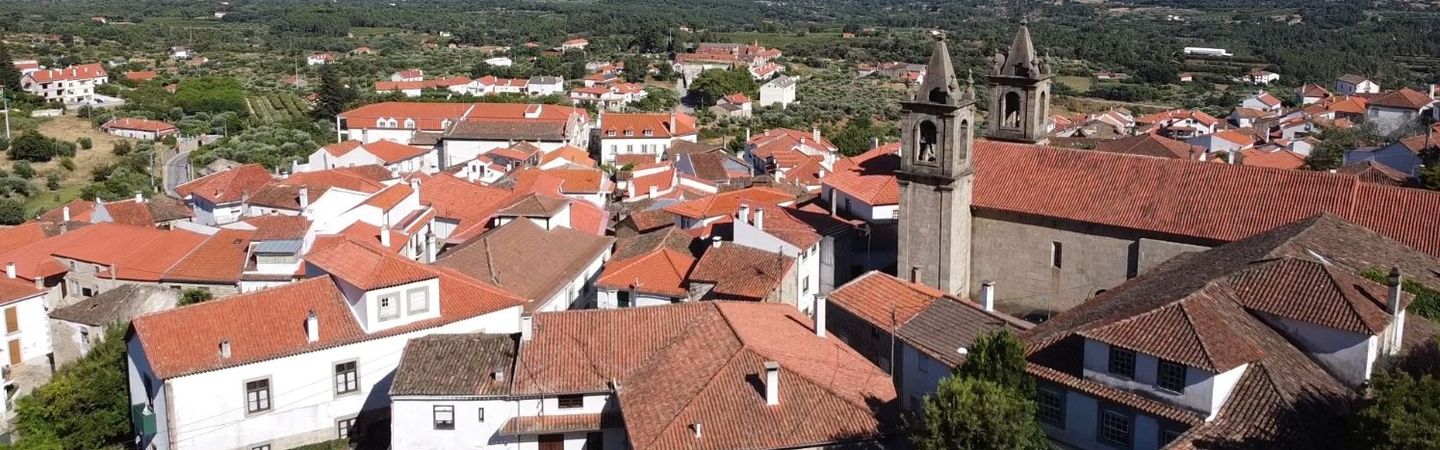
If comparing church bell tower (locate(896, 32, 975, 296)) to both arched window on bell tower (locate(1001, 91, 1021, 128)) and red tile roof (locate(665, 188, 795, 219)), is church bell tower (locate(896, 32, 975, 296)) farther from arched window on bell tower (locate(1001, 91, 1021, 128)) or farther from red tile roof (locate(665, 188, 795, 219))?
red tile roof (locate(665, 188, 795, 219))

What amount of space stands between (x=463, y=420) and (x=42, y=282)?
68.0 feet

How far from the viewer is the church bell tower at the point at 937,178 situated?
27.2 meters

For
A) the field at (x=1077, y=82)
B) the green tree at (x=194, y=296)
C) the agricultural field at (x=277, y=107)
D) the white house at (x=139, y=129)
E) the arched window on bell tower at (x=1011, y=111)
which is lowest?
the field at (x=1077, y=82)

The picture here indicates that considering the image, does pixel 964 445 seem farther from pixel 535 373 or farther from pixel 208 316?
pixel 208 316

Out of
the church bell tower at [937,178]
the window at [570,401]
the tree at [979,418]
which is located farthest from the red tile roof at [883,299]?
the window at [570,401]

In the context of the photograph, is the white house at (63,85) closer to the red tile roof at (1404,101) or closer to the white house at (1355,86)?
the red tile roof at (1404,101)

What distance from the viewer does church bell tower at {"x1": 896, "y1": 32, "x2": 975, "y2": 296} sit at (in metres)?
27.2

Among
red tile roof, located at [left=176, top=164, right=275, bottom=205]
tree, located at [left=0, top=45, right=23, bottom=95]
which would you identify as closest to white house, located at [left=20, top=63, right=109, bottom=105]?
tree, located at [left=0, top=45, right=23, bottom=95]

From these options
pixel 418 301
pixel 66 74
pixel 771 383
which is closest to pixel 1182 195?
pixel 771 383

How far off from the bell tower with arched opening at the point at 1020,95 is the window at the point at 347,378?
19.0 metres

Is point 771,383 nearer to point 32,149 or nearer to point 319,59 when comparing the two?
point 32,149

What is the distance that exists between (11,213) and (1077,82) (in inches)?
4076

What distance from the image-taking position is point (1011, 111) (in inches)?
1356

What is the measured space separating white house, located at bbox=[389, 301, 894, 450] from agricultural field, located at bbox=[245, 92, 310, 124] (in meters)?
73.8
